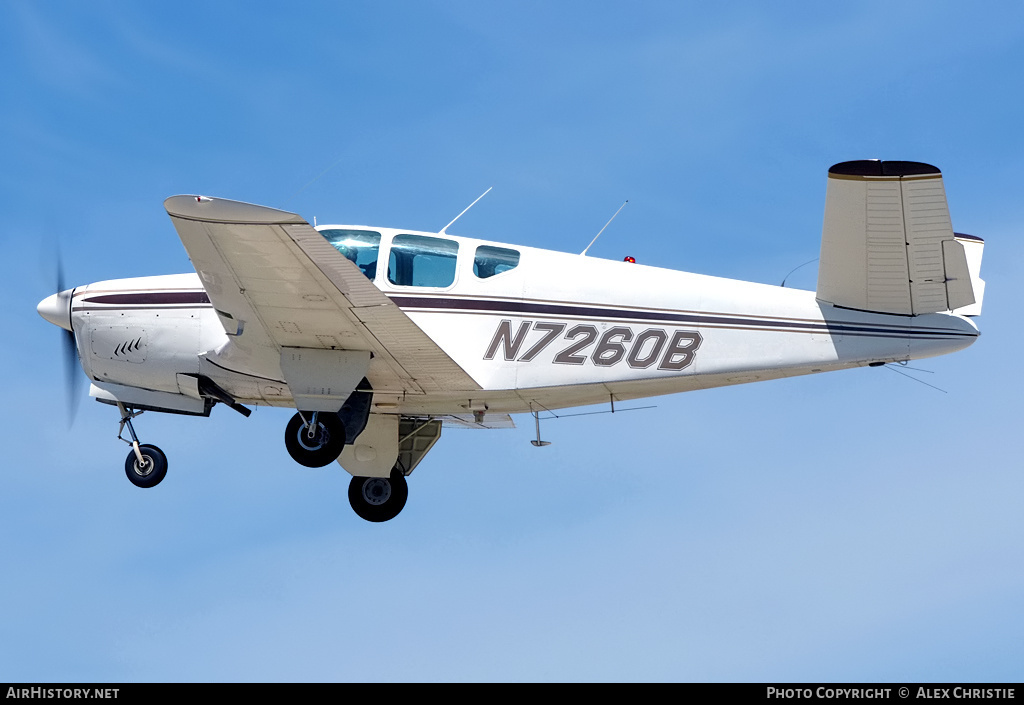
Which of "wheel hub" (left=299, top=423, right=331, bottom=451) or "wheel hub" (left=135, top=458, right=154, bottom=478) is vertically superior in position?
"wheel hub" (left=299, top=423, right=331, bottom=451)

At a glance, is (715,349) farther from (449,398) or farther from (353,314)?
(353,314)

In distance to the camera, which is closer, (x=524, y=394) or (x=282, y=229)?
(x=282, y=229)

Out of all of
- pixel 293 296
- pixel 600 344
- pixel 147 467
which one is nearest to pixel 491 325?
pixel 600 344

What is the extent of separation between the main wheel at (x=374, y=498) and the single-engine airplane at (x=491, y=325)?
4.66ft

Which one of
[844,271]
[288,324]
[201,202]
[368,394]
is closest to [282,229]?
[201,202]

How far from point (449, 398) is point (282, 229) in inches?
120

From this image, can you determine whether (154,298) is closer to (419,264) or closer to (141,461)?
(141,461)

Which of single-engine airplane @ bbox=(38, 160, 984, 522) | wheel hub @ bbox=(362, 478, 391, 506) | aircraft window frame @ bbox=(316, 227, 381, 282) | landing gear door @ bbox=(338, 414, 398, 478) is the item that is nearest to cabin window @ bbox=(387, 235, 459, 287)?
single-engine airplane @ bbox=(38, 160, 984, 522)

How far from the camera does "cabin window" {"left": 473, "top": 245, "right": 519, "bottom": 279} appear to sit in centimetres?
1220

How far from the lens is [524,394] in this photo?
484 inches

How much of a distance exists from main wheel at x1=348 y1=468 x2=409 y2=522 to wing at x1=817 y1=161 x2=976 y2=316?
5.25m

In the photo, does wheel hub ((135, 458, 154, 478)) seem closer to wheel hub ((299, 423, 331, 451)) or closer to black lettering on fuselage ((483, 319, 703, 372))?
wheel hub ((299, 423, 331, 451))
